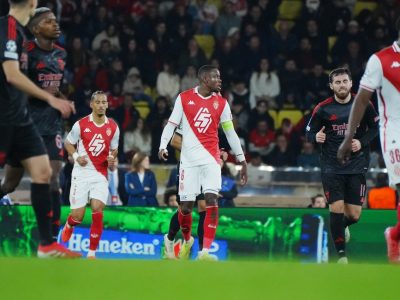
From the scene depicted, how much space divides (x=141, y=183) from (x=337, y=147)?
5.08 meters

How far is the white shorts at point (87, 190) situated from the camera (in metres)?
15.2

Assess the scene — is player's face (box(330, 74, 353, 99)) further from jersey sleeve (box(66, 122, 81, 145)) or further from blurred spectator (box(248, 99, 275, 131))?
Result: blurred spectator (box(248, 99, 275, 131))

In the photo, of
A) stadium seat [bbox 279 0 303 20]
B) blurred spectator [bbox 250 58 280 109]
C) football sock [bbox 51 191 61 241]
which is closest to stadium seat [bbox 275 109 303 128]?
blurred spectator [bbox 250 58 280 109]

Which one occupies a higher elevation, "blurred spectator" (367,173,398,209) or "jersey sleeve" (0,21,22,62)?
"jersey sleeve" (0,21,22,62)

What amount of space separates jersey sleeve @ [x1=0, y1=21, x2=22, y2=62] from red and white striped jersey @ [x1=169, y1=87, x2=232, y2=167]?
4981 millimetres

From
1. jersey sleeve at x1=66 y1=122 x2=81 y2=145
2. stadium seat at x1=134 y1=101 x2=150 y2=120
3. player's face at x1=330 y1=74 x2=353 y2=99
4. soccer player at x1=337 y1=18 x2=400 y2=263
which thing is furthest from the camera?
stadium seat at x1=134 y1=101 x2=150 y2=120

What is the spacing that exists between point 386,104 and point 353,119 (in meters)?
0.38

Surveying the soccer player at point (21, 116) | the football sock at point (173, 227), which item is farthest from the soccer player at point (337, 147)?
the soccer player at point (21, 116)

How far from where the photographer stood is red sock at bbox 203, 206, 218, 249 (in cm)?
1331

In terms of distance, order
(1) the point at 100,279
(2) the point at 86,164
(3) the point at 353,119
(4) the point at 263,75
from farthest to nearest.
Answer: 1. (4) the point at 263,75
2. (2) the point at 86,164
3. (3) the point at 353,119
4. (1) the point at 100,279

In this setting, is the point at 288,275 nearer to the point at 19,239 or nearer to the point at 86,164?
the point at 86,164

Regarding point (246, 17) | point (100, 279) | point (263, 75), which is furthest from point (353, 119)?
point (246, 17)

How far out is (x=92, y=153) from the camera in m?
15.3

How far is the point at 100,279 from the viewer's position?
25.8ft
